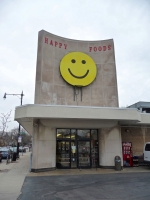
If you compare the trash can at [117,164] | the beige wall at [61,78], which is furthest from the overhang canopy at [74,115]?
the trash can at [117,164]

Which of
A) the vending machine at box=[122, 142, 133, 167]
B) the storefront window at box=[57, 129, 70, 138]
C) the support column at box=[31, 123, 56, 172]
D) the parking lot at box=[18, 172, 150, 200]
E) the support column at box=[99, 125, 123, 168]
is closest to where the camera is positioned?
the parking lot at box=[18, 172, 150, 200]

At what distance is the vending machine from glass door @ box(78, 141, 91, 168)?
139 inches

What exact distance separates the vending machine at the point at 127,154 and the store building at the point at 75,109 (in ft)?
5.03

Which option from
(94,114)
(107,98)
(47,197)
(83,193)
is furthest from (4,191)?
(107,98)

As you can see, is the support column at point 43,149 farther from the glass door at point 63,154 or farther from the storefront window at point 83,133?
the storefront window at point 83,133

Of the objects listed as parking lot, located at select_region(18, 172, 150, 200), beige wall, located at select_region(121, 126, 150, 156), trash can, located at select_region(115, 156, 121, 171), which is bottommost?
parking lot, located at select_region(18, 172, 150, 200)

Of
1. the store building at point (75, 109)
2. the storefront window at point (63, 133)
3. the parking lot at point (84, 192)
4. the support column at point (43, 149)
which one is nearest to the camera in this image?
the parking lot at point (84, 192)

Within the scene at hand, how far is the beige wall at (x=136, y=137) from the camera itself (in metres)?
19.9

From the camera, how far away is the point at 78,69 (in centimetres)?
1805

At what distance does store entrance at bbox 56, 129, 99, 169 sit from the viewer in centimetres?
1627

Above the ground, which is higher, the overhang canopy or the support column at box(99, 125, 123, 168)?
the overhang canopy

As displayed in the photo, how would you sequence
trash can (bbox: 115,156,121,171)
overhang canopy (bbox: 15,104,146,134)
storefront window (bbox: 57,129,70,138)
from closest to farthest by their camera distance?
overhang canopy (bbox: 15,104,146,134), trash can (bbox: 115,156,121,171), storefront window (bbox: 57,129,70,138)

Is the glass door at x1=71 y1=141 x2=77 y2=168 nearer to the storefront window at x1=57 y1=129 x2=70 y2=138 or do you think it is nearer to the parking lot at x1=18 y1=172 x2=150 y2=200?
the storefront window at x1=57 y1=129 x2=70 y2=138

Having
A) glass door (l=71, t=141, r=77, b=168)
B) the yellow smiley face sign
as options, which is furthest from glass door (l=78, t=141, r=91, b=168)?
the yellow smiley face sign
